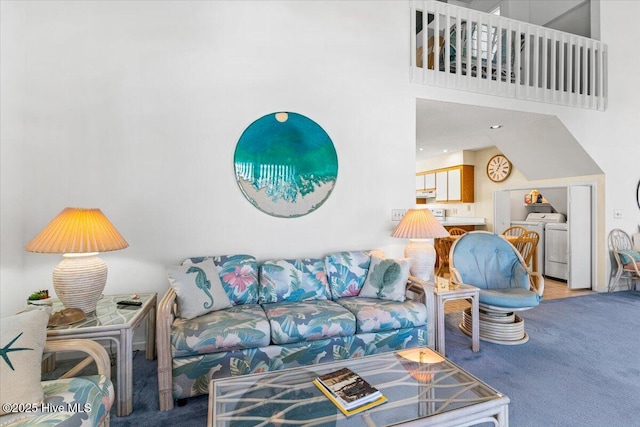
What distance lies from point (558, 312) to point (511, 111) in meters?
2.41

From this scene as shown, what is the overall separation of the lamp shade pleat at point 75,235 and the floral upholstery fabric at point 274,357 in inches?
33.5

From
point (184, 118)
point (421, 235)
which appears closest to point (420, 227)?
point (421, 235)

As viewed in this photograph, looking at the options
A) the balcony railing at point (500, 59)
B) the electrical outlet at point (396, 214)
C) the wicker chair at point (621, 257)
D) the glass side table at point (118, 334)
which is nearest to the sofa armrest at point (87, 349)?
the glass side table at point (118, 334)

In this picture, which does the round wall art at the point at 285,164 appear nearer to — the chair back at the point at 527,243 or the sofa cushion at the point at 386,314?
the sofa cushion at the point at 386,314

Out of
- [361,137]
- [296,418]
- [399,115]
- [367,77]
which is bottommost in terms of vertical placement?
[296,418]

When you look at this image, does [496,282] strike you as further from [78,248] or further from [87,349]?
[78,248]

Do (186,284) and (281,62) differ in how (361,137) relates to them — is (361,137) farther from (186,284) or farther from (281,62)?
(186,284)

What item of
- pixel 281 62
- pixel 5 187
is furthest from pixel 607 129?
pixel 5 187

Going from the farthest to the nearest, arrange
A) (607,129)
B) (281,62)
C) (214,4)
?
(607,129) < (281,62) < (214,4)

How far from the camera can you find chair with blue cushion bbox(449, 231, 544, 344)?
2.74 meters

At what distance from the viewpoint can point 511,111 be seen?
383 centimetres

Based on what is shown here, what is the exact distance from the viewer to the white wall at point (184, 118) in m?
2.38

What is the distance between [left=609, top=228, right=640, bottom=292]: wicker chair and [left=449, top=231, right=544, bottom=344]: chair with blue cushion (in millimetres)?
2335

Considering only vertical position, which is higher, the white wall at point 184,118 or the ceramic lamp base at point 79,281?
the white wall at point 184,118
